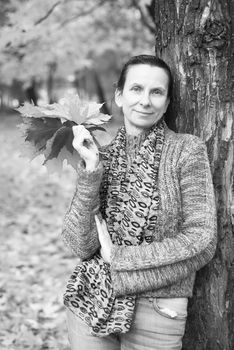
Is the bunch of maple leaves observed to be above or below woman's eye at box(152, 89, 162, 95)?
below

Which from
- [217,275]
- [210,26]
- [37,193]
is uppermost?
[210,26]

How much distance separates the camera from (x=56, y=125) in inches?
88.0

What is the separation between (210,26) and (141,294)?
4.31 ft

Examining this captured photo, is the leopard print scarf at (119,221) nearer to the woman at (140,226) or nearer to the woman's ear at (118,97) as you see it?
the woman at (140,226)

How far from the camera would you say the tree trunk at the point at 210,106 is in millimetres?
2340

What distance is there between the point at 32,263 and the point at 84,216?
3602 millimetres

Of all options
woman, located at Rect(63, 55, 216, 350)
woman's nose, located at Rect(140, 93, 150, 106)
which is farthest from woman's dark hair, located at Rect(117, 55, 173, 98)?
woman's nose, located at Rect(140, 93, 150, 106)

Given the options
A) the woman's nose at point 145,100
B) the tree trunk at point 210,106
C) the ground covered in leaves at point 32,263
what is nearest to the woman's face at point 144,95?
the woman's nose at point 145,100

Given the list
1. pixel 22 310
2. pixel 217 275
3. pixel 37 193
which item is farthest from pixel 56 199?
pixel 217 275

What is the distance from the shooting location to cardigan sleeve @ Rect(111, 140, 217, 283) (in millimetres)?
2023

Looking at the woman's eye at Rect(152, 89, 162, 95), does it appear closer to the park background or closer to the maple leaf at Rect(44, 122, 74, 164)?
the park background

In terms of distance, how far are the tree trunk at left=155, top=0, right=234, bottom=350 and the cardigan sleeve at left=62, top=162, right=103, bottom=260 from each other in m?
0.66

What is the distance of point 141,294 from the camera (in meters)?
2.11

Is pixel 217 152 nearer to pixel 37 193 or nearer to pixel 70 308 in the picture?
pixel 70 308
